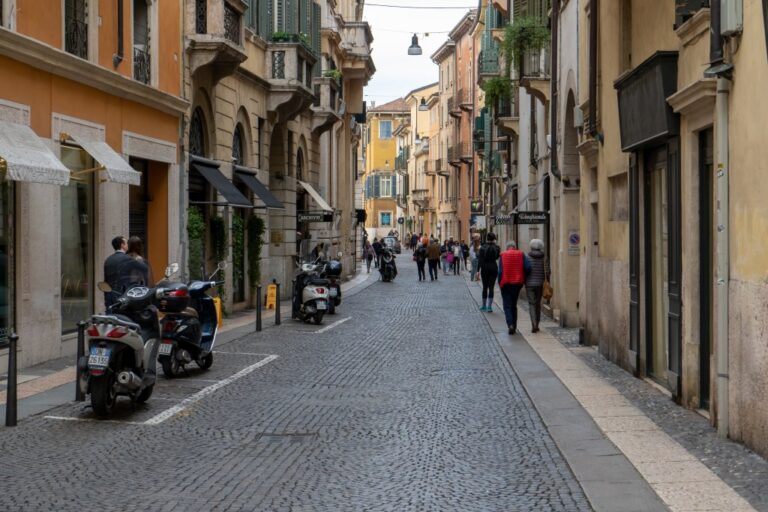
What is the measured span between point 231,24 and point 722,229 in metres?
16.4

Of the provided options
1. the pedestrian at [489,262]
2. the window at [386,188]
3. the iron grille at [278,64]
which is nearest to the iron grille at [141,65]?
the pedestrian at [489,262]

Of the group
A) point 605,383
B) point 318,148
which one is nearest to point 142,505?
point 605,383

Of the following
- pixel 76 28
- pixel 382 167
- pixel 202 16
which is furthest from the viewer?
pixel 382 167

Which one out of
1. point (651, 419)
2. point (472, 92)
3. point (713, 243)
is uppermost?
point (472, 92)

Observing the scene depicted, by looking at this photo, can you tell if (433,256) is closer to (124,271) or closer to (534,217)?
(534,217)

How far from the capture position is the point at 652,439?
948cm

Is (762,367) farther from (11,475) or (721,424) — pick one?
(11,475)

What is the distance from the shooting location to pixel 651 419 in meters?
10.6

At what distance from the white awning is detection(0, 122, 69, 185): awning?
1.81 metres

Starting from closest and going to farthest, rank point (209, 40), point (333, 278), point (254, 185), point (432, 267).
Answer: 1. point (209, 40)
2. point (333, 278)
3. point (254, 185)
4. point (432, 267)

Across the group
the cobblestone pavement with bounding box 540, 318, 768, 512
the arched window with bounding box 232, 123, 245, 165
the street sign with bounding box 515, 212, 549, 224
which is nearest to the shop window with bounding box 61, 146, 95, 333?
the cobblestone pavement with bounding box 540, 318, 768, 512

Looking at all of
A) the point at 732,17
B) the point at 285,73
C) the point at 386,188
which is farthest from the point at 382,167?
the point at 732,17

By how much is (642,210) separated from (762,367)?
211 inches

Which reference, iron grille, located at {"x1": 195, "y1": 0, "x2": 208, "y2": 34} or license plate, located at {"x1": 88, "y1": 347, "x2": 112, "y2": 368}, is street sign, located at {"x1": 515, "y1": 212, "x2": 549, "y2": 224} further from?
license plate, located at {"x1": 88, "y1": 347, "x2": 112, "y2": 368}
